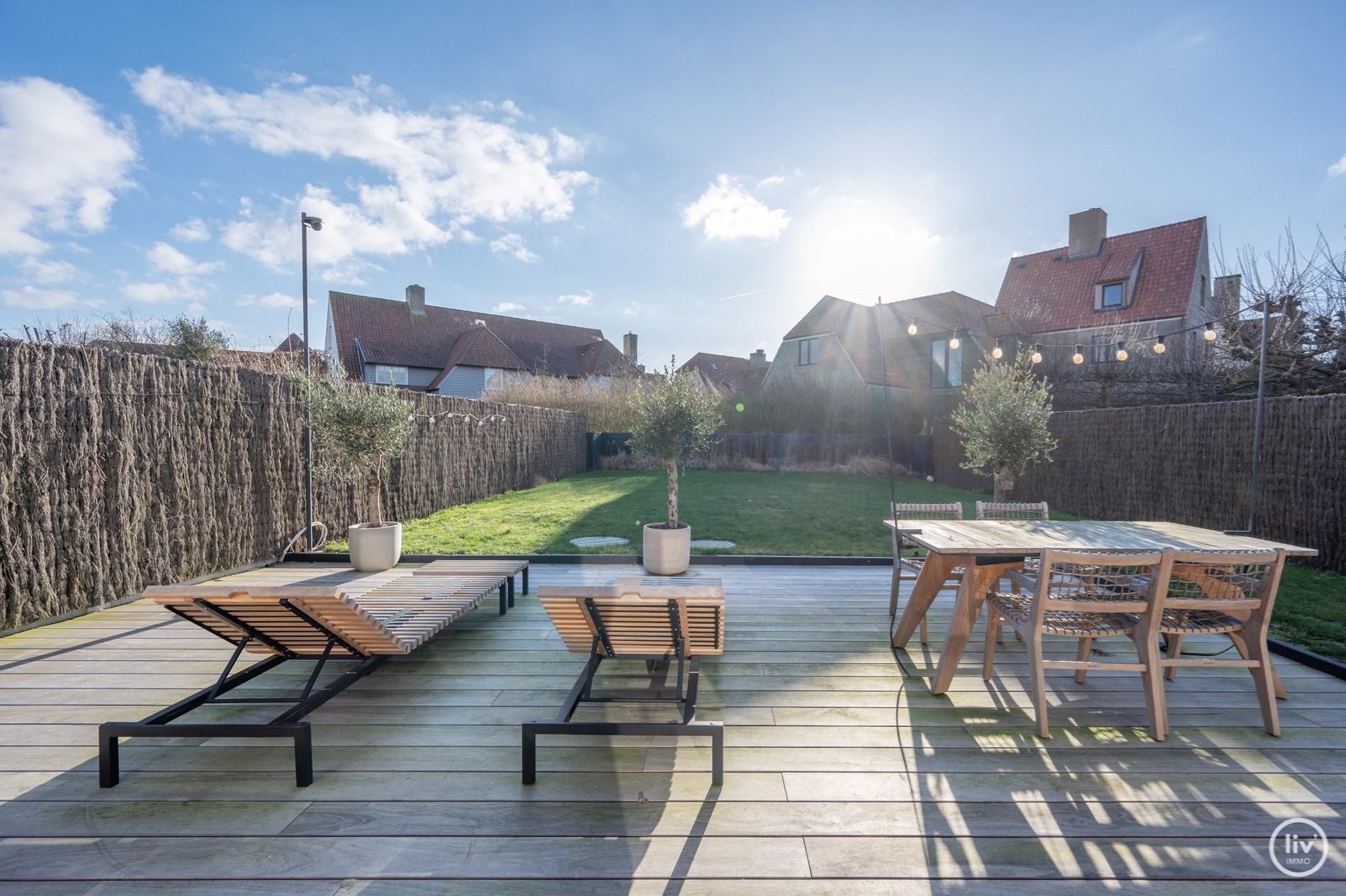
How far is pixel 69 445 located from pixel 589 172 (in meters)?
8.08

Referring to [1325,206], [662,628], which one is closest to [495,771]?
[662,628]

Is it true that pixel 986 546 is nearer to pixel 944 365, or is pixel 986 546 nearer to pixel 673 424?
pixel 673 424

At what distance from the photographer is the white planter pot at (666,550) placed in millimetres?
5910

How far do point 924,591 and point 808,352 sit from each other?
20.5 metres

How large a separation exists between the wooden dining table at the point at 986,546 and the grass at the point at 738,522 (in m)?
1.34

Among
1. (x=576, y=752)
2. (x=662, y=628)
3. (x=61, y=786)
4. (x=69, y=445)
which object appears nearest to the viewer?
(x=61, y=786)

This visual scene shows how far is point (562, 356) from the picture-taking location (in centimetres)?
3209

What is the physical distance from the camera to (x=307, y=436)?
6.62m

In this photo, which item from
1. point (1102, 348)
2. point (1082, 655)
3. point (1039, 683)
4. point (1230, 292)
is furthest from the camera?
point (1102, 348)

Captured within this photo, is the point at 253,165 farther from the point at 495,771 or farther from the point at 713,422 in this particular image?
the point at 495,771

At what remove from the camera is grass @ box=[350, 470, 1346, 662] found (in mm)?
5145

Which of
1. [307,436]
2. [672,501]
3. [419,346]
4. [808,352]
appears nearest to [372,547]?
[307,436]

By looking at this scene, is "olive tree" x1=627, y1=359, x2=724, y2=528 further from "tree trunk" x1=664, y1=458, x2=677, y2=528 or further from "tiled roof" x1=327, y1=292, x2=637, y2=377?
"tiled roof" x1=327, y1=292, x2=637, y2=377

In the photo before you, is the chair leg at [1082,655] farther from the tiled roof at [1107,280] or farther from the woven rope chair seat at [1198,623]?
the tiled roof at [1107,280]
